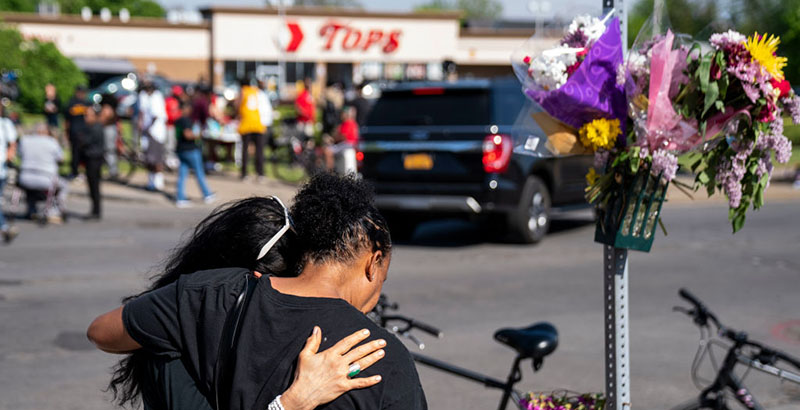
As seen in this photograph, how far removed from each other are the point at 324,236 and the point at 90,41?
50.0m

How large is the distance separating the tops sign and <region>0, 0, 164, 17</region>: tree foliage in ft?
149

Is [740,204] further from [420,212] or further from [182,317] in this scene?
[420,212]

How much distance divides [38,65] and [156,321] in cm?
2549

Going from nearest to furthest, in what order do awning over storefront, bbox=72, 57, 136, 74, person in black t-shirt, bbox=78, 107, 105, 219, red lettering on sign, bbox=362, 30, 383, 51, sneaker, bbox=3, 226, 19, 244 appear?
sneaker, bbox=3, 226, 19, 244 → person in black t-shirt, bbox=78, 107, 105, 219 → awning over storefront, bbox=72, 57, 136, 74 → red lettering on sign, bbox=362, 30, 383, 51

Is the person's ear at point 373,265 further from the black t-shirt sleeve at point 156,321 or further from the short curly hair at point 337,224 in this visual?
the black t-shirt sleeve at point 156,321

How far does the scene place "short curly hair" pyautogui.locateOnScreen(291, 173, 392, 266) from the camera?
2.25 meters

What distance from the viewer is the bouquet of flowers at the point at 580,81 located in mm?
2861

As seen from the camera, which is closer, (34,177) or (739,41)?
(739,41)

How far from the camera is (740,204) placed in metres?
2.98

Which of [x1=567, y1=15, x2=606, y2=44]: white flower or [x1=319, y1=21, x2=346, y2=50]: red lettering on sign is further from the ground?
[x1=319, y1=21, x2=346, y2=50]: red lettering on sign

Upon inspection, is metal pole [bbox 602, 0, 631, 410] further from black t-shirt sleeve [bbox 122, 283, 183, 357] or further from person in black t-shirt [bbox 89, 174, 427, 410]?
black t-shirt sleeve [bbox 122, 283, 183, 357]

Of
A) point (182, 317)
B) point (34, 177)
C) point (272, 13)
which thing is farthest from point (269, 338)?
point (272, 13)

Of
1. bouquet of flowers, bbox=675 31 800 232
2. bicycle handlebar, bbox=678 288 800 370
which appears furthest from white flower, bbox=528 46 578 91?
bicycle handlebar, bbox=678 288 800 370

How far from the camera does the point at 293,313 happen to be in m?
2.11
